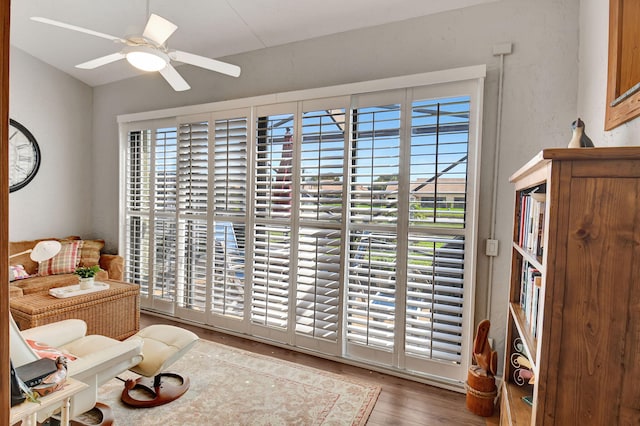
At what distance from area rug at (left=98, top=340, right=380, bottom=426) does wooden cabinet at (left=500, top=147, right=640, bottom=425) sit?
1424mm

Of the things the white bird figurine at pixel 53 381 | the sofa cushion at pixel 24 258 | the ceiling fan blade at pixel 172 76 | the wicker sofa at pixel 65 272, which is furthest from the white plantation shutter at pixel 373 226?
the sofa cushion at pixel 24 258

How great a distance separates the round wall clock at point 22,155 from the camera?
3873 mm

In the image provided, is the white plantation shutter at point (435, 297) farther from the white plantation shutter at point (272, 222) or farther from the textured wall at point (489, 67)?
the white plantation shutter at point (272, 222)

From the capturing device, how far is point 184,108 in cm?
362

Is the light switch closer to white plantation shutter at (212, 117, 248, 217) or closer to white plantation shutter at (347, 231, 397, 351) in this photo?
white plantation shutter at (347, 231, 397, 351)

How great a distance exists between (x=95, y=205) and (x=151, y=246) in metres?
1.33

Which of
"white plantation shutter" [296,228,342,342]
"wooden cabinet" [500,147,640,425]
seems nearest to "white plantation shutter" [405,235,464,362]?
"white plantation shutter" [296,228,342,342]

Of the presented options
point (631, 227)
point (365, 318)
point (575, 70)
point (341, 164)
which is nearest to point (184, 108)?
point (341, 164)

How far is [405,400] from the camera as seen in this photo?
2.35 metres

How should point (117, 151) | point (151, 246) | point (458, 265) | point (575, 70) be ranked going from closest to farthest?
point (575, 70)
point (458, 265)
point (151, 246)
point (117, 151)

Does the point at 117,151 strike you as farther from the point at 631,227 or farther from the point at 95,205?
the point at 631,227

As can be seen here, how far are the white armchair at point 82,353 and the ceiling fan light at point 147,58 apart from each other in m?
1.51

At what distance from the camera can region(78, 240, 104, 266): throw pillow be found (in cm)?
396

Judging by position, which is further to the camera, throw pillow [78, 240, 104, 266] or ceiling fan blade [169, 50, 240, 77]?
throw pillow [78, 240, 104, 266]
